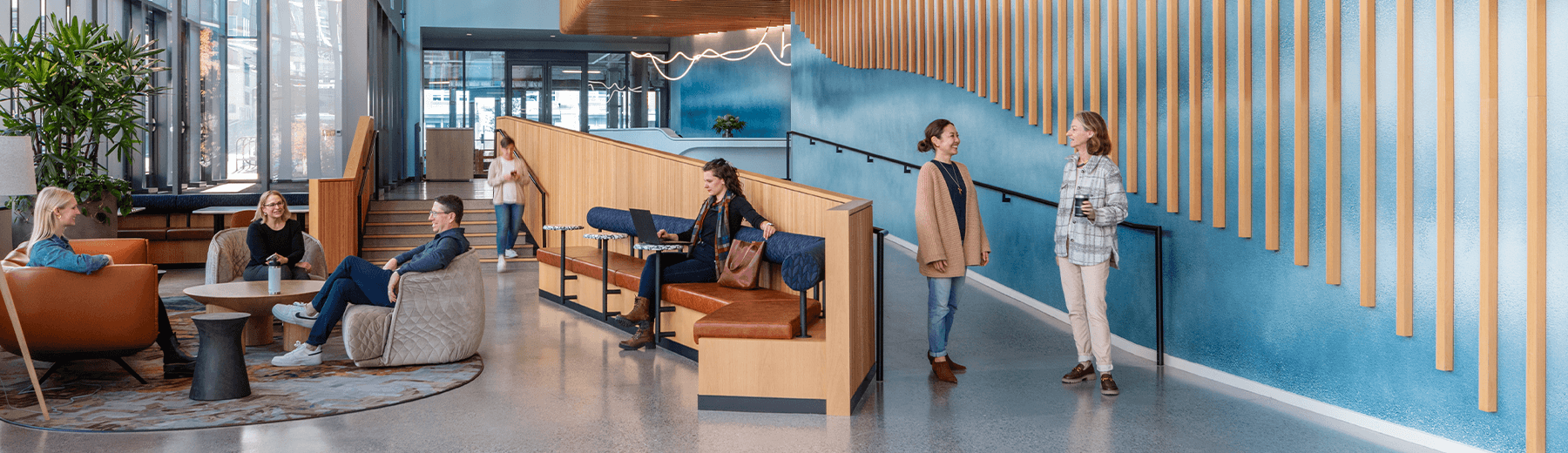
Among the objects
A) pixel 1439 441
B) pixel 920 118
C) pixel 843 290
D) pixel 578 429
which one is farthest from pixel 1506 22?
pixel 920 118

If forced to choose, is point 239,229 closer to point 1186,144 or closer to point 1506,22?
point 1186,144

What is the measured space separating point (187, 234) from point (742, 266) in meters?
6.96

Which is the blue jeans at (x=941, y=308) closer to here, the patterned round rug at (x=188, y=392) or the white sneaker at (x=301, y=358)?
the patterned round rug at (x=188, y=392)

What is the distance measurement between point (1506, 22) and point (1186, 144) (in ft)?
5.91

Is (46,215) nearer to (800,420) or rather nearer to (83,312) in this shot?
(83,312)

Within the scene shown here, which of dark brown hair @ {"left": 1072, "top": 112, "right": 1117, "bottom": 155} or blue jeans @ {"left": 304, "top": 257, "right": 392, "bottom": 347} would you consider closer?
dark brown hair @ {"left": 1072, "top": 112, "right": 1117, "bottom": 155}

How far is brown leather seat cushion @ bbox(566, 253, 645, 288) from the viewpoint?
6414mm

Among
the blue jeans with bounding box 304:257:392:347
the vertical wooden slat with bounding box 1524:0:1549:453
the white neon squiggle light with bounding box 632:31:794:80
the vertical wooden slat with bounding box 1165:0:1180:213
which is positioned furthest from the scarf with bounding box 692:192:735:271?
the white neon squiggle light with bounding box 632:31:794:80

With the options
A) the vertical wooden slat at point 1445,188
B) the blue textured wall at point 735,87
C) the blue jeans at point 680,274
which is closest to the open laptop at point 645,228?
the blue jeans at point 680,274

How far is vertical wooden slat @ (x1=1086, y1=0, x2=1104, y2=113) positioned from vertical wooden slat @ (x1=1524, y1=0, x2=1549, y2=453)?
2.67 metres

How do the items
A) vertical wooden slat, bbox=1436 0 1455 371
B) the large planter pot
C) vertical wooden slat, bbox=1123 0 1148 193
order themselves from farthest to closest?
1. the large planter pot
2. vertical wooden slat, bbox=1123 0 1148 193
3. vertical wooden slat, bbox=1436 0 1455 371

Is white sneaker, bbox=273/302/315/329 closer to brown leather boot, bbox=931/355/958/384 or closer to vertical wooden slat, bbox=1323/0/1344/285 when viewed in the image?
brown leather boot, bbox=931/355/958/384

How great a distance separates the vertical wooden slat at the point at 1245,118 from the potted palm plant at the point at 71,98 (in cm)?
763

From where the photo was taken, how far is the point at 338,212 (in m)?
9.00
